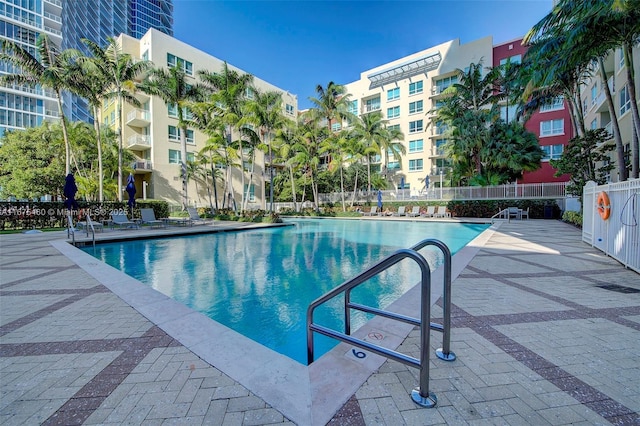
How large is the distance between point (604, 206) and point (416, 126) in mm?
30310

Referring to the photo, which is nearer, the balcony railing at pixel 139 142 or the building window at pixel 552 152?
→ the building window at pixel 552 152

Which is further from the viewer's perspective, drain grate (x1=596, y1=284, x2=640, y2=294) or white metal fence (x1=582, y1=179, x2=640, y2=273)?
white metal fence (x1=582, y1=179, x2=640, y2=273)

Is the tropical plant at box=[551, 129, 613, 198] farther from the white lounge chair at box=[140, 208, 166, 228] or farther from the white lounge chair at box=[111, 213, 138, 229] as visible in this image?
the white lounge chair at box=[111, 213, 138, 229]

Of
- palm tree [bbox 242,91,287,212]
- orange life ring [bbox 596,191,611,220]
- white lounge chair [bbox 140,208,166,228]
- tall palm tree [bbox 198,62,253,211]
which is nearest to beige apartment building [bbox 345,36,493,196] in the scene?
palm tree [bbox 242,91,287,212]

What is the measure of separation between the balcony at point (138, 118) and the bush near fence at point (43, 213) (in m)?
13.2

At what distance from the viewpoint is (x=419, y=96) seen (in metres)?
34.1

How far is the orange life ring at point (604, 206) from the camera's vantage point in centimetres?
650

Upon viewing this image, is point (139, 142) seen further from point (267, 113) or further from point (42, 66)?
point (267, 113)

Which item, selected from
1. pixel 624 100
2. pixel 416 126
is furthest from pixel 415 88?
pixel 624 100

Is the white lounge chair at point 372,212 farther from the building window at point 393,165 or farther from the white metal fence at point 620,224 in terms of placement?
the white metal fence at point 620,224

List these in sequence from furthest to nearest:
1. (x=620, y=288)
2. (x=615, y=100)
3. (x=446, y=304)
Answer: (x=615, y=100) < (x=620, y=288) < (x=446, y=304)

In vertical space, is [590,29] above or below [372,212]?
above

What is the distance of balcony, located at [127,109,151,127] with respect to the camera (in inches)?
1054

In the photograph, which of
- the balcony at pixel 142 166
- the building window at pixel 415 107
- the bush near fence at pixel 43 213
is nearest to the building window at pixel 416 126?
the building window at pixel 415 107
